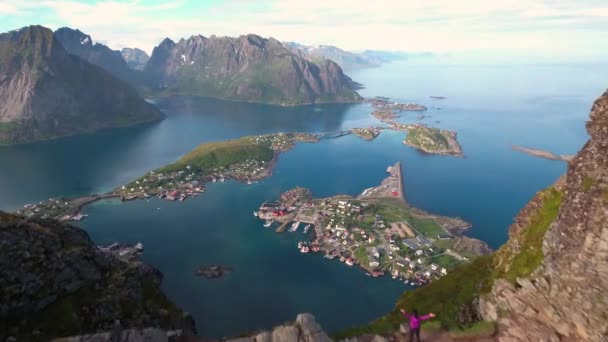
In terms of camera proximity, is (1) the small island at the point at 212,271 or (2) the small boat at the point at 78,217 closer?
(1) the small island at the point at 212,271

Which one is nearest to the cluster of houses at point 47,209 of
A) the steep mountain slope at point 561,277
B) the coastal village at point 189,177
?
the coastal village at point 189,177

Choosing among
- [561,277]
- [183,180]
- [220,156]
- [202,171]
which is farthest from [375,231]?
[220,156]

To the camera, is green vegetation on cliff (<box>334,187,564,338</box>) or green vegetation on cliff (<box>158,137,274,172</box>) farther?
green vegetation on cliff (<box>158,137,274,172</box>)

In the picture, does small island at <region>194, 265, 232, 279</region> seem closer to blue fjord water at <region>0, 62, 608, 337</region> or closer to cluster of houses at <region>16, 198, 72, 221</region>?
blue fjord water at <region>0, 62, 608, 337</region>

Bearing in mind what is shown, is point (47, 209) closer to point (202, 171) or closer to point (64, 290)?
point (202, 171)

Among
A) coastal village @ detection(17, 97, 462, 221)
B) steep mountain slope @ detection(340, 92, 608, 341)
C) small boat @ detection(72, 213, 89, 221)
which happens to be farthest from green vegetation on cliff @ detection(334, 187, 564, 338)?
coastal village @ detection(17, 97, 462, 221)

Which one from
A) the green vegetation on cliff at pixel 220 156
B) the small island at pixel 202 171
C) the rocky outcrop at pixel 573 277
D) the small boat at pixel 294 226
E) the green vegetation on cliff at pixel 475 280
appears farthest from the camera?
the green vegetation on cliff at pixel 220 156

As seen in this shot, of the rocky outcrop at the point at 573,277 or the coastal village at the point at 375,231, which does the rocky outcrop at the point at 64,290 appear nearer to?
the rocky outcrop at the point at 573,277

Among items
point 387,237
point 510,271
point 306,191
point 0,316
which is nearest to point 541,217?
point 510,271
